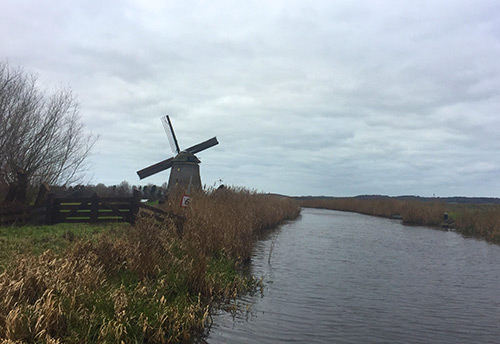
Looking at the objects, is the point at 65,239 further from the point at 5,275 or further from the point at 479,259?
the point at 479,259

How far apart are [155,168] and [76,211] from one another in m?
16.8

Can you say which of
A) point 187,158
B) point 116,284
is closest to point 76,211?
point 116,284

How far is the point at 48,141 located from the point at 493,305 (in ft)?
54.3

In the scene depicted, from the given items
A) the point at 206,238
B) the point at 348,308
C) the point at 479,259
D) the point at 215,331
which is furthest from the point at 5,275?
the point at 479,259

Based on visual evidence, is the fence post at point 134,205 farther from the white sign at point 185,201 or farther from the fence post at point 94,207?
the white sign at point 185,201

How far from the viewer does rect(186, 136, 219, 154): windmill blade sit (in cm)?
3003

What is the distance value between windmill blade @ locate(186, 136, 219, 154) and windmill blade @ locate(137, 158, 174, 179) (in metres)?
1.79

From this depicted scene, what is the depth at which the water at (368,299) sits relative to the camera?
262 inches

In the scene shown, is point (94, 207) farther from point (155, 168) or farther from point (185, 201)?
point (155, 168)

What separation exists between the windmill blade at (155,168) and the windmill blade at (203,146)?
179 centimetres

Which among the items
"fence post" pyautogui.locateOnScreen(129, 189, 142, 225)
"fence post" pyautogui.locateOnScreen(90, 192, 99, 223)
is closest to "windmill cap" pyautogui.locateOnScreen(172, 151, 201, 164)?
"fence post" pyautogui.locateOnScreen(129, 189, 142, 225)

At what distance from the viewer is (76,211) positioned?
44.6ft

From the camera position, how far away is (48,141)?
16.3 m

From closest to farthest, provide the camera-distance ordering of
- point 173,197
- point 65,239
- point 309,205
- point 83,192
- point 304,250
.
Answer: point 65,239, point 173,197, point 304,250, point 83,192, point 309,205
